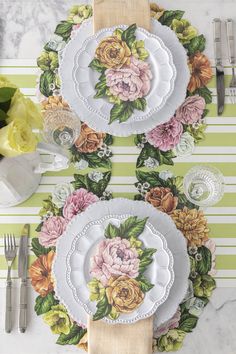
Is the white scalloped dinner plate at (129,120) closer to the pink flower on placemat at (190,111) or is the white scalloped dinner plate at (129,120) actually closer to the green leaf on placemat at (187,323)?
the pink flower on placemat at (190,111)

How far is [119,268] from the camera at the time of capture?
1062 mm

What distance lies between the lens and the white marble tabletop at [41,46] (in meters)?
1.17

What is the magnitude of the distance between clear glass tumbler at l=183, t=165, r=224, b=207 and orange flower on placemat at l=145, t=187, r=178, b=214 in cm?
4

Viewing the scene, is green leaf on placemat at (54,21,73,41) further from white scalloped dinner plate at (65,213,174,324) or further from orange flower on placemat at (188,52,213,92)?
white scalloped dinner plate at (65,213,174,324)

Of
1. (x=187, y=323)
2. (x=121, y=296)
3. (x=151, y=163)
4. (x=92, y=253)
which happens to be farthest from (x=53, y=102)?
(x=187, y=323)

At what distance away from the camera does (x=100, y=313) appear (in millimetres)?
1056

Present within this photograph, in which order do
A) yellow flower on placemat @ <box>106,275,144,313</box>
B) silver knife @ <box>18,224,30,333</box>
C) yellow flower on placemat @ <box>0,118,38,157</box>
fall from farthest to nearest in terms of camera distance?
1. silver knife @ <box>18,224,30,333</box>
2. yellow flower on placemat @ <box>106,275,144,313</box>
3. yellow flower on placemat @ <box>0,118,38,157</box>

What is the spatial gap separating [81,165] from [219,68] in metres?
0.39

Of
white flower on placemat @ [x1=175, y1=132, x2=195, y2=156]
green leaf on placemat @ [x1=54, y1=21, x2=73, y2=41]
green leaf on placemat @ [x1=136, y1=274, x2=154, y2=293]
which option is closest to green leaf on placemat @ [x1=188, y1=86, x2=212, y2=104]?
white flower on placemat @ [x1=175, y1=132, x2=195, y2=156]

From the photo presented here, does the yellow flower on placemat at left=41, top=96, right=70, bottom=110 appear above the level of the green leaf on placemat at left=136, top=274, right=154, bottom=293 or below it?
above

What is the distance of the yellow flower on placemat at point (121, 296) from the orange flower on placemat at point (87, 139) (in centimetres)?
31

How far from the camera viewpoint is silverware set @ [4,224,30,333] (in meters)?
1.15

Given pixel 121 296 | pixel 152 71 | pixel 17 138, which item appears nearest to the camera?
pixel 17 138

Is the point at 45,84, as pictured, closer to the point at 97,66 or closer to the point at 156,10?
the point at 97,66
